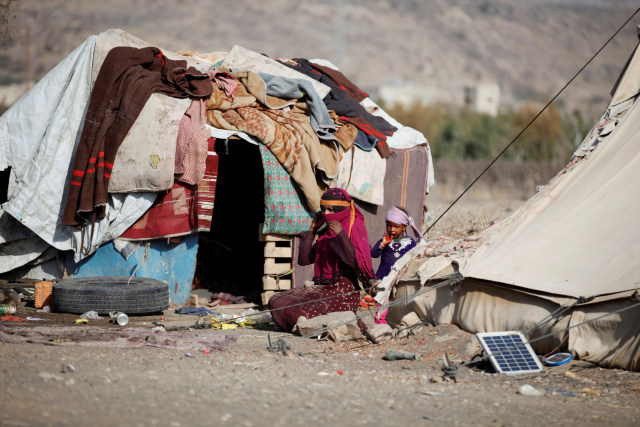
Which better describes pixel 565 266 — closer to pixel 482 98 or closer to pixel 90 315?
pixel 90 315

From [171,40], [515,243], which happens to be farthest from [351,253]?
[171,40]

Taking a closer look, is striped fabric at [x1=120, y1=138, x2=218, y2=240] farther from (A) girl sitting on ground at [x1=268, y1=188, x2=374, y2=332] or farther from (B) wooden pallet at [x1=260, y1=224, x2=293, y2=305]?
(A) girl sitting on ground at [x1=268, y1=188, x2=374, y2=332]

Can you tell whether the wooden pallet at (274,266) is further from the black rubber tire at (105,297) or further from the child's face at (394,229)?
the child's face at (394,229)

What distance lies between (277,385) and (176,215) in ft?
12.2

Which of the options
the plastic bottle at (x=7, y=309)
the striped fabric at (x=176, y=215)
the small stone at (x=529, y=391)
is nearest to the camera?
the small stone at (x=529, y=391)

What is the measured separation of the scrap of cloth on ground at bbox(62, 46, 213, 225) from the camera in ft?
25.1

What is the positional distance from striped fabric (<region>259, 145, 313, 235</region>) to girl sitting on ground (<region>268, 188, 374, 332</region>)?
923 mm

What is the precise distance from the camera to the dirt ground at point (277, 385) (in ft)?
12.8

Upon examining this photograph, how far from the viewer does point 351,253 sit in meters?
6.82

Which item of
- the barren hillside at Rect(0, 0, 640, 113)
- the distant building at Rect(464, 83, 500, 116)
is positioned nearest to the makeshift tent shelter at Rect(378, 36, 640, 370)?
the barren hillside at Rect(0, 0, 640, 113)

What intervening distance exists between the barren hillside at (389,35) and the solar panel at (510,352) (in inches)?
1540

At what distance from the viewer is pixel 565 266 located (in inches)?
222

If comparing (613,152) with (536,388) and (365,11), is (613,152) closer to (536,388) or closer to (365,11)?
(536,388)

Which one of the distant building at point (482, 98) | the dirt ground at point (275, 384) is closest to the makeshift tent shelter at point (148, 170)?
the dirt ground at point (275, 384)
